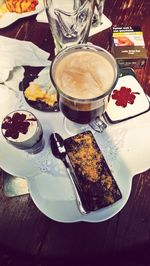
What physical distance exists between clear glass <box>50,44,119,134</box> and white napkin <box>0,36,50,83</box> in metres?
0.14

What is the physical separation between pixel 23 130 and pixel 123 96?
0.26 meters

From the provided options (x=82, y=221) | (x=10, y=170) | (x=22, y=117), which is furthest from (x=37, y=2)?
(x=82, y=221)

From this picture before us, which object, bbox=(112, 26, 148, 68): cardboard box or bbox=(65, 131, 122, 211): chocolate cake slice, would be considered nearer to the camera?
bbox=(65, 131, 122, 211): chocolate cake slice

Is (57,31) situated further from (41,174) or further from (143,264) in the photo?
(143,264)

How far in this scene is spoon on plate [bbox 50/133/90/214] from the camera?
75cm

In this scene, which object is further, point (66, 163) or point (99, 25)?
point (99, 25)

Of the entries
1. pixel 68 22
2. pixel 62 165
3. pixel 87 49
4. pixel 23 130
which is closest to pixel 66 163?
pixel 62 165

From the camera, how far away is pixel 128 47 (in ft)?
3.07

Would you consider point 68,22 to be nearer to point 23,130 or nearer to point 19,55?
point 19,55

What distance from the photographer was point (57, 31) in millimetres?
943

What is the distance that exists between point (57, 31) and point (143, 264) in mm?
649

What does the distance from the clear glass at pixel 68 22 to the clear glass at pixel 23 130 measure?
255 millimetres

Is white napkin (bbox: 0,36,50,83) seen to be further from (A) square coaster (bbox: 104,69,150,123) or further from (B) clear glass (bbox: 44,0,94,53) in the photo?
(A) square coaster (bbox: 104,69,150,123)

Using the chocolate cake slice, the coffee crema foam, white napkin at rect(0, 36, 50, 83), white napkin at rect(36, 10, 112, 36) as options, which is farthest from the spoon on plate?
white napkin at rect(36, 10, 112, 36)
